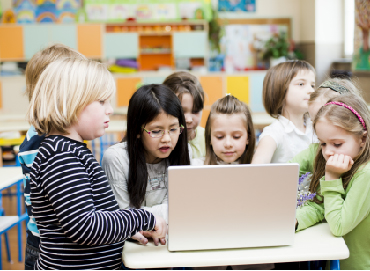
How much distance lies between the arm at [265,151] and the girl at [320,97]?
0.41 feet

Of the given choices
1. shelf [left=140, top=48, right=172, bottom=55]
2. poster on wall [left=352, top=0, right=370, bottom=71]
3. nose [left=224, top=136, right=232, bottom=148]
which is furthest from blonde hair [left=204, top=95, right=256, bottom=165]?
shelf [left=140, top=48, right=172, bottom=55]

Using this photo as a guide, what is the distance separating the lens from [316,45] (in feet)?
20.6

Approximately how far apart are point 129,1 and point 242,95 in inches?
94.6

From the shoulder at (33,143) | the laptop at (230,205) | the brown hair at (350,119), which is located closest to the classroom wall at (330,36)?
the brown hair at (350,119)

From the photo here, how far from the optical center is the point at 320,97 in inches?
65.3

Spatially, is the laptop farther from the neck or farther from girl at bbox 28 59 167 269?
the neck

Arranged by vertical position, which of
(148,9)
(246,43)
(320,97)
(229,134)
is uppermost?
(148,9)

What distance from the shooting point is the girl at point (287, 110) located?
1.85m

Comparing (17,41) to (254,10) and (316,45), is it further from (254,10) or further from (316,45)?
(316,45)

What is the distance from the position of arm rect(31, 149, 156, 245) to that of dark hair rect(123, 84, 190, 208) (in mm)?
340

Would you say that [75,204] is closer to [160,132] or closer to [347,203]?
[160,132]

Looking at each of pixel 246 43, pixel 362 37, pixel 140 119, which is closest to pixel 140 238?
pixel 140 119

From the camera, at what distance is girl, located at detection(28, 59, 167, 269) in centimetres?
109

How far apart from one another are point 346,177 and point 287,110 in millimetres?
668
